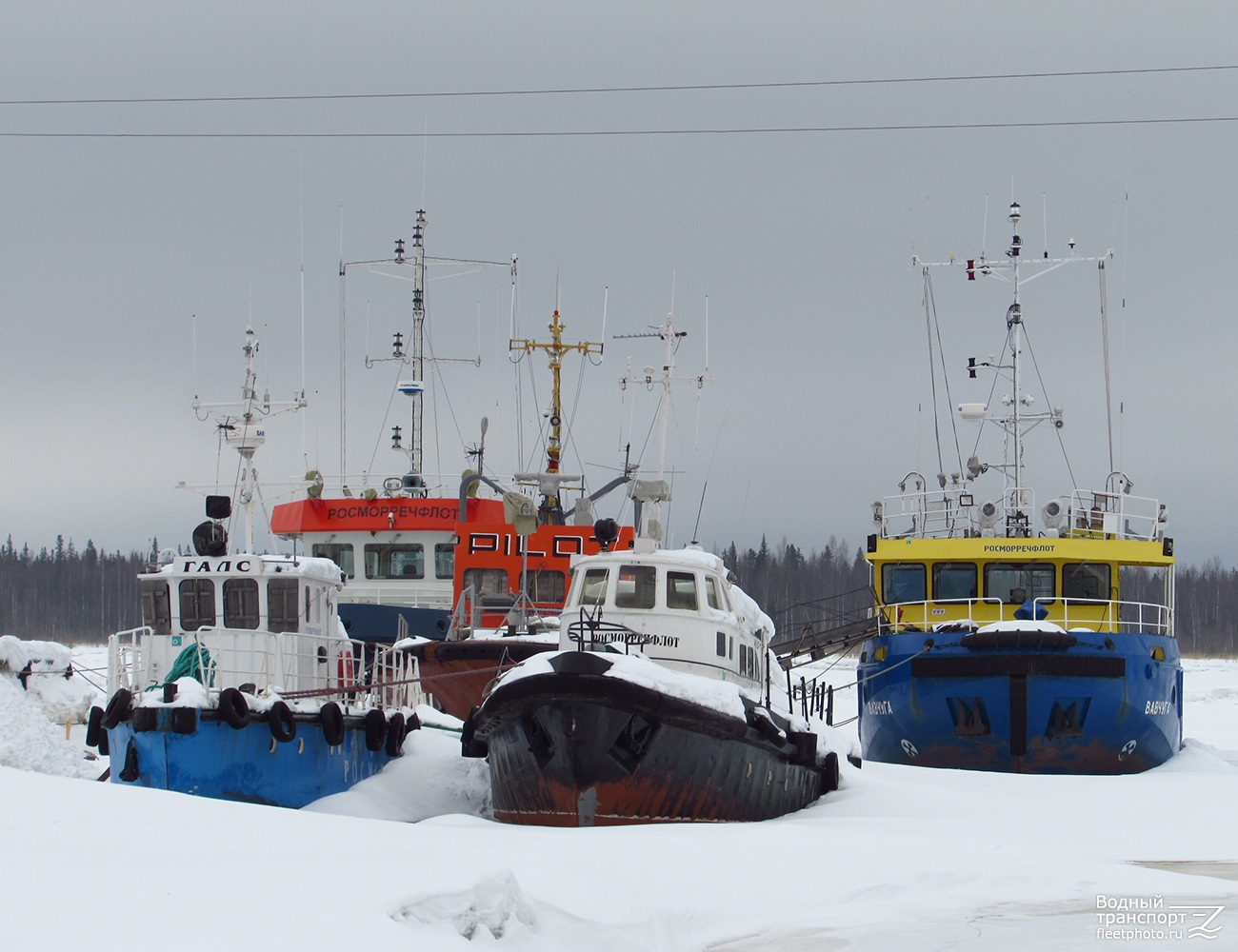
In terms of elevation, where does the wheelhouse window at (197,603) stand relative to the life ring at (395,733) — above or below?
above

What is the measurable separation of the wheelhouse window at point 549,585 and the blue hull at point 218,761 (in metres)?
9.91

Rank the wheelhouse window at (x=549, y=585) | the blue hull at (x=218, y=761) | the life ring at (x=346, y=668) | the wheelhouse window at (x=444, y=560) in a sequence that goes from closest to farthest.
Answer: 1. the blue hull at (x=218, y=761)
2. the life ring at (x=346, y=668)
3. the wheelhouse window at (x=549, y=585)
4. the wheelhouse window at (x=444, y=560)

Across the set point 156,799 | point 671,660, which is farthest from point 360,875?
point 671,660

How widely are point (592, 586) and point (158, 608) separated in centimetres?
530

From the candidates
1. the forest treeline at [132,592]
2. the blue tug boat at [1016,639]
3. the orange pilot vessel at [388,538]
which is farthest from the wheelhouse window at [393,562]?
the forest treeline at [132,592]

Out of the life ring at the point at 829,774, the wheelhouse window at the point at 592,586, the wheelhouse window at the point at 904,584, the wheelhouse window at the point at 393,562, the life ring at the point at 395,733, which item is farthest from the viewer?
the wheelhouse window at the point at 393,562

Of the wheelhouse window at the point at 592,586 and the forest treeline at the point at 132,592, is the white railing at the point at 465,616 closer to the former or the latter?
the wheelhouse window at the point at 592,586

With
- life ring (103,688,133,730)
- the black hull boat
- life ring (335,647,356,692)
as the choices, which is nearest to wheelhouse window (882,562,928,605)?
life ring (335,647,356,692)

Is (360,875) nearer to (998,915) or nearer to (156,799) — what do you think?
(156,799)

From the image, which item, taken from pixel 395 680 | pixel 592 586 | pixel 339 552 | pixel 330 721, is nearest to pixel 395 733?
pixel 395 680

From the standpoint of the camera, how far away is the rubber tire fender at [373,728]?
61.9 feet

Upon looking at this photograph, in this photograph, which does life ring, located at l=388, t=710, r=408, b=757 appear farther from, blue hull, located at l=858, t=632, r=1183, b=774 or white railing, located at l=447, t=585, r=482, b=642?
blue hull, located at l=858, t=632, r=1183, b=774

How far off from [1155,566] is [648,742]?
47.5 ft

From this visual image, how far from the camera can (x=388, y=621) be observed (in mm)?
27781
